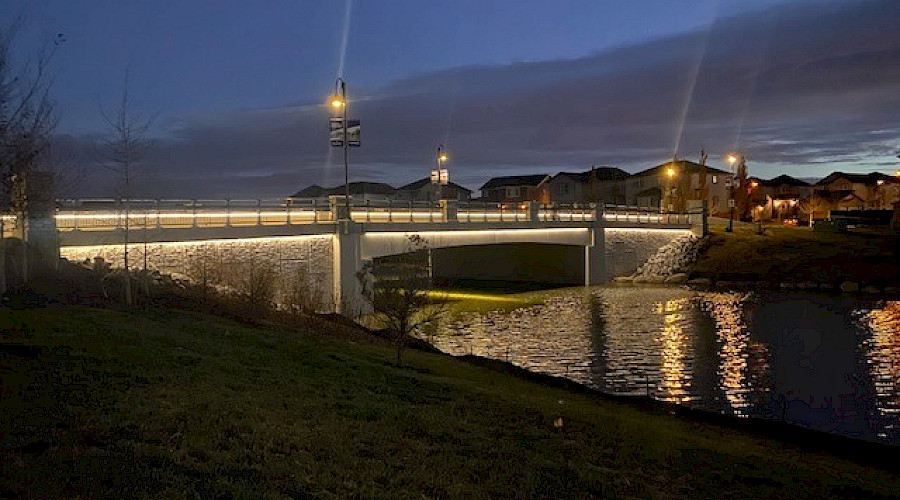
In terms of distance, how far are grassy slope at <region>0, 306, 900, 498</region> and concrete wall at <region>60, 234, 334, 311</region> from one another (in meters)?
11.0

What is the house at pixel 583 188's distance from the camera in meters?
124

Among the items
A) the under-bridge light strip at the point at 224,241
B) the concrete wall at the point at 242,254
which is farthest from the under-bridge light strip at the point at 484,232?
the under-bridge light strip at the point at 224,241

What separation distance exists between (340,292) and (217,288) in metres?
7.73

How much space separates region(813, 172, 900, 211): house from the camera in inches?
4965

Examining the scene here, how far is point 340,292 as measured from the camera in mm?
36844

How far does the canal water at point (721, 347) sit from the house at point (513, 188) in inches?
2936

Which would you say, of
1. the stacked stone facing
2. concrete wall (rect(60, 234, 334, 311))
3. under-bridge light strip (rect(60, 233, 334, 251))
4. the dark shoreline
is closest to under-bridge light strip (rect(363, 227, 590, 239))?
concrete wall (rect(60, 234, 334, 311))

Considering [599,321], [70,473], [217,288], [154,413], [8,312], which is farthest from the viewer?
[599,321]

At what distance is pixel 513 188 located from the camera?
5037 inches

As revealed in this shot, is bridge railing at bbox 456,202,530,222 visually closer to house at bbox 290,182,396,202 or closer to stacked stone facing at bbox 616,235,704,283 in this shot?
stacked stone facing at bbox 616,235,704,283

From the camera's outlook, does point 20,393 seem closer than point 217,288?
Yes

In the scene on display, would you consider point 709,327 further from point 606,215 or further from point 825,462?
point 606,215

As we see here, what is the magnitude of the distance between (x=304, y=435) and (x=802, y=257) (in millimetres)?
58730

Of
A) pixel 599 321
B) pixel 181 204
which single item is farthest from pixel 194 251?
pixel 599 321
